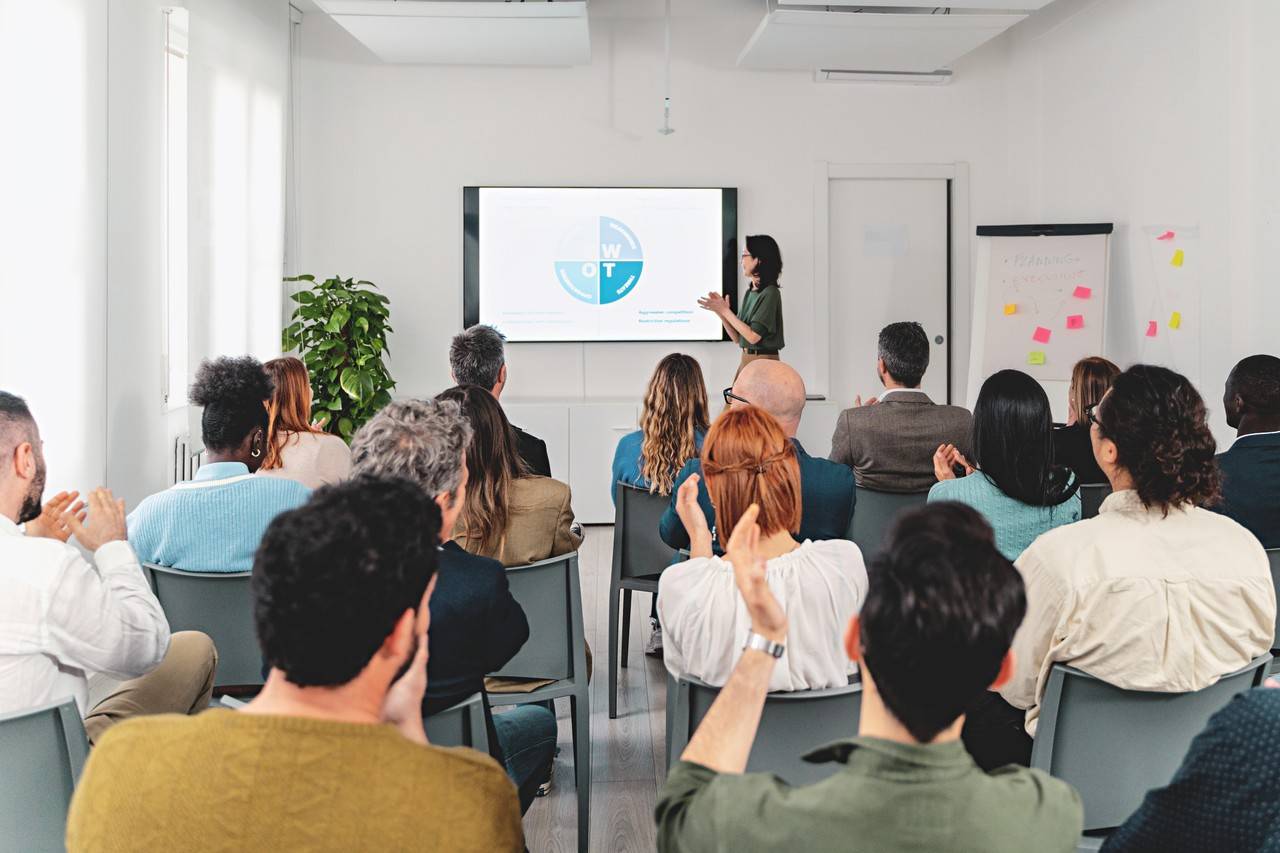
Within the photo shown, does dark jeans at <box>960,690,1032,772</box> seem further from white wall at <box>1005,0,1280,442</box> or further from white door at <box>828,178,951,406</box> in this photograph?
white door at <box>828,178,951,406</box>

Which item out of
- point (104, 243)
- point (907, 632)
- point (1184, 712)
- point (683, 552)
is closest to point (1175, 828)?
point (907, 632)

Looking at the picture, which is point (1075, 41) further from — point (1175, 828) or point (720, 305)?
point (1175, 828)

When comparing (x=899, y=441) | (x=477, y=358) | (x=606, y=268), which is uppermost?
(x=606, y=268)

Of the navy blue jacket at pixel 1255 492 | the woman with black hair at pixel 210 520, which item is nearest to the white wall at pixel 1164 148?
the navy blue jacket at pixel 1255 492

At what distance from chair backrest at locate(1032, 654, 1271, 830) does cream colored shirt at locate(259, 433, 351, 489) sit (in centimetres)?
226

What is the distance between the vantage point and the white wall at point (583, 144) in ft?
22.6

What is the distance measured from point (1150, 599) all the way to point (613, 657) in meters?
1.92

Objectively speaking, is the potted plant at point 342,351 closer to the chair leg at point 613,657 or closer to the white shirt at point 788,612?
the chair leg at point 613,657

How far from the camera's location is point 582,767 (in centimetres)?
260

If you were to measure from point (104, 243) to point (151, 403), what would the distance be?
2.53ft

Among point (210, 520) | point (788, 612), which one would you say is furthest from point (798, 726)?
point (210, 520)

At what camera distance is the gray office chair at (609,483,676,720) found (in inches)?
138

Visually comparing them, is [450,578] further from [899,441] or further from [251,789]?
[899,441]

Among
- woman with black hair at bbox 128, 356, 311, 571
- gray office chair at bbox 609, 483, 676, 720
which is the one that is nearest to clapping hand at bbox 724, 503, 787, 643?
woman with black hair at bbox 128, 356, 311, 571
